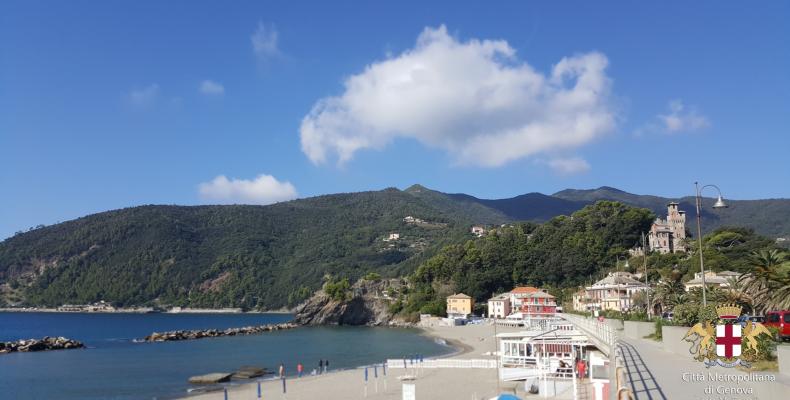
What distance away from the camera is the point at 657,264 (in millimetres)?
84750

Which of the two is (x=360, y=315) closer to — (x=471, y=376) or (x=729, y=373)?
(x=471, y=376)

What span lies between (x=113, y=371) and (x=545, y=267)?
80.1 metres

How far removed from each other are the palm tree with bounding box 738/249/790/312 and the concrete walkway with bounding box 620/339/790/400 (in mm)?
9690

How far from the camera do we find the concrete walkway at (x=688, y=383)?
1329cm

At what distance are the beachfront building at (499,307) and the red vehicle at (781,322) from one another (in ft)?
257

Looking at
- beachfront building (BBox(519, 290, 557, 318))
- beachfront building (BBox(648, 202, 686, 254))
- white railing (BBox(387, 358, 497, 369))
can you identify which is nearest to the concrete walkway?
white railing (BBox(387, 358, 497, 369))

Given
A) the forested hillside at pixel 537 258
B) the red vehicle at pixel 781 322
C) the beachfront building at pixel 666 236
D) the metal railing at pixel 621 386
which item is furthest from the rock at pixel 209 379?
the beachfront building at pixel 666 236

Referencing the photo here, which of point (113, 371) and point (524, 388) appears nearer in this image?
point (524, 388)

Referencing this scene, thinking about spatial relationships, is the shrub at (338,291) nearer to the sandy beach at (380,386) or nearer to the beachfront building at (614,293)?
the beachfront building at (614,293)

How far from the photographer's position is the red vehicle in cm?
2238

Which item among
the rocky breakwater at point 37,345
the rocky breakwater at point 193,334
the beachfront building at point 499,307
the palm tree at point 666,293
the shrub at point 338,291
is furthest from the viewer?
the shrub at point 338,291

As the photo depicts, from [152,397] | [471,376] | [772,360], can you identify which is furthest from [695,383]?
[152,397]

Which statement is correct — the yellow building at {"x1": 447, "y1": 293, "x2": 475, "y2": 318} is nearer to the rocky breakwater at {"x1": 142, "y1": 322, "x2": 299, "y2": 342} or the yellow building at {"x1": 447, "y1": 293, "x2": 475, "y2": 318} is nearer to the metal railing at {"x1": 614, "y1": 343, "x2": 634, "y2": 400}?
the rocky breakwater at {"x1": 142, "y1": 322, "x2": 299, "y2": 342}

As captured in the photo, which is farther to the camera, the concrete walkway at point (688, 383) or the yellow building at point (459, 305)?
the yellow building at point (459, 305)
